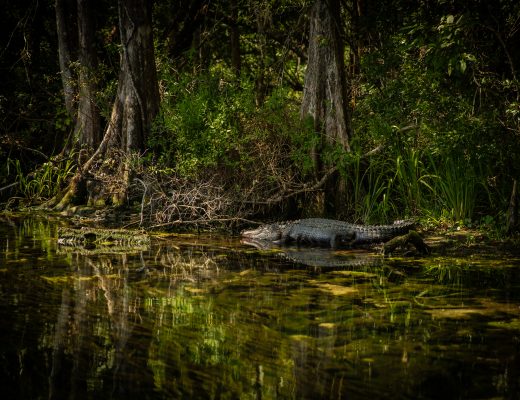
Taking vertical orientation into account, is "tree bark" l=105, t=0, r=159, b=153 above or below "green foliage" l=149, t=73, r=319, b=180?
above

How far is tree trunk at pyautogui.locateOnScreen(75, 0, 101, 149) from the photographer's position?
1334cm

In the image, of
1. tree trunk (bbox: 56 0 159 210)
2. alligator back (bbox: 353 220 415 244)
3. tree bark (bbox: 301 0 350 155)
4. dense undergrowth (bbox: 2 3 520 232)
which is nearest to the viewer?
alligator back (bbox: 353 220 415 244)

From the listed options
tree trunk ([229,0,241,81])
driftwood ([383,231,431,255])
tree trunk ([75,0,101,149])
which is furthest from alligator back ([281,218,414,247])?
tree trunk ([229,0,241,81])

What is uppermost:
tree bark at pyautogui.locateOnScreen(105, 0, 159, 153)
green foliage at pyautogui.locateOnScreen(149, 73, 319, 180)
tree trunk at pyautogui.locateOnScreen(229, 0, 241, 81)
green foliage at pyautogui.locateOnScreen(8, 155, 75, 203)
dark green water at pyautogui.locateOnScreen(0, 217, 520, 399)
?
tree trunk at pyautogui.locateOnScreen(229, 0, 241, 81)

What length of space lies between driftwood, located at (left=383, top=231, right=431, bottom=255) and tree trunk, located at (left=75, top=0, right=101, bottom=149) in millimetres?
7398

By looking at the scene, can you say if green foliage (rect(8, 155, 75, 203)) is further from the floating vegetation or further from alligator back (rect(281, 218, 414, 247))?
alligator back (rect(281, 218, 414, 247))

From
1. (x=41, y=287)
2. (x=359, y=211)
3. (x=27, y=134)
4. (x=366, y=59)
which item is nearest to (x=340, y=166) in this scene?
(x=359, y=211)

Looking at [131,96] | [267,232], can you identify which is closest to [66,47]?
[131,96]

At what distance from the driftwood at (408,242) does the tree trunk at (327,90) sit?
2.55 meters

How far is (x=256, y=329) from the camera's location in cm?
458

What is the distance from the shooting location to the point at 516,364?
3.85m

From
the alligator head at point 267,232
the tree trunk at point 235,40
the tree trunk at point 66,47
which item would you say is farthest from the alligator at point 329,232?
the tree trunk at point 235,40

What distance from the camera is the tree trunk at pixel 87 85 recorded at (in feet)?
43.8

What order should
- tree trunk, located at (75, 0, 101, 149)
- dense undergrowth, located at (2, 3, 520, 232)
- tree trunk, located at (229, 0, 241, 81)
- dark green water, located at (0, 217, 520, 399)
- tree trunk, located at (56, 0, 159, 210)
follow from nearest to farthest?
dark green water, located at (0, 217, 520, 399) → dense undergrowth, located at (2, 3, 520, 232) → tree trunk, located at (56, 0, 159, 210) → tree trunk, located at (75, 0, 101, 149) → tree trunk, located at (229, 0, 241, 81)
